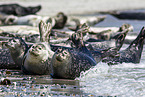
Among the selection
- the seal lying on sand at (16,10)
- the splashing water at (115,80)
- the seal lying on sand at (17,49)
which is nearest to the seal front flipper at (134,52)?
the splashing water at (115,80)

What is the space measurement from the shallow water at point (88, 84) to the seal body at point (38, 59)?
0.35 ft

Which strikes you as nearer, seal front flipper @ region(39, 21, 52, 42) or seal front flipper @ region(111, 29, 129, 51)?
seal front flipper @ region(39, 21, 52, 42)

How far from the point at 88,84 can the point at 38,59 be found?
98 cm

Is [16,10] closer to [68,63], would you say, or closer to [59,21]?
[59,21]

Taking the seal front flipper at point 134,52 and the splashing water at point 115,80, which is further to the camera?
the seal front flipper at point 134,52

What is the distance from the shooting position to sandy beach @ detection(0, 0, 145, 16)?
2181cm

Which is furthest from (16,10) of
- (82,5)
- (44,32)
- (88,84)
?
(88,84)

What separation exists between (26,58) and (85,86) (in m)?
1.21

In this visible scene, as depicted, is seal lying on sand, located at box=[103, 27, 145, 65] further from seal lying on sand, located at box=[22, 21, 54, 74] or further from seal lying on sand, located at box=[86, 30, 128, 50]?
seal lying on sand, located at box=[22, 21, 54, 74]

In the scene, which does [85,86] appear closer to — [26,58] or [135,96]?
[135,96]

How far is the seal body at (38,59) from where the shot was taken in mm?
5832

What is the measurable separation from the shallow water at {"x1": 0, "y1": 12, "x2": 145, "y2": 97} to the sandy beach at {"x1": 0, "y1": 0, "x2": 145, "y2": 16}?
49.2 feet

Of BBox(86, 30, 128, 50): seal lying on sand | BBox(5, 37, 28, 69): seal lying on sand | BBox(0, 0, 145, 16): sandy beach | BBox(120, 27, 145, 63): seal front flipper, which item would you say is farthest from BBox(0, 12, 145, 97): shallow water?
BBox(0, 0, 145, 16): sandy beach

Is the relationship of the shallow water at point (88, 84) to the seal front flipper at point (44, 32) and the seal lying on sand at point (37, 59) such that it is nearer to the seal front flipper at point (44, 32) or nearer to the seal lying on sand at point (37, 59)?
the seal lying on sand at point (37, 59)
